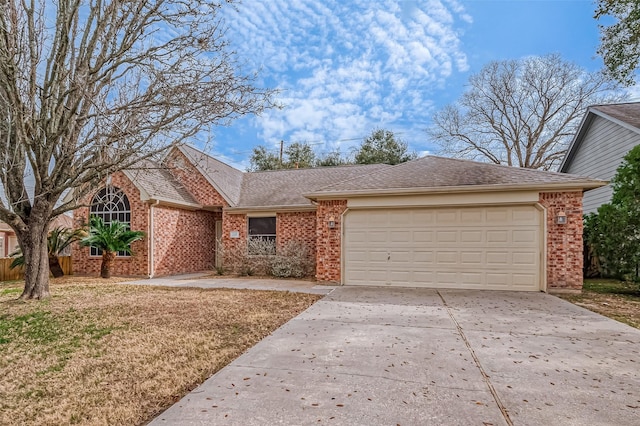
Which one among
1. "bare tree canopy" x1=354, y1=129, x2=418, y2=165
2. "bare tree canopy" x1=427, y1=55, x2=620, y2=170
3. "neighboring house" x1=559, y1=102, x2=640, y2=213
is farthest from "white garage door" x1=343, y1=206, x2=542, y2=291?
"bare tree canopy" x1=427, y1=55, x2=620, y2=170

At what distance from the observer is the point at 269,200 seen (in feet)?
44.8

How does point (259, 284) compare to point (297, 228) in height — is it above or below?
below

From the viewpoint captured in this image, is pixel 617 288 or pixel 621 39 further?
pixel 621 39

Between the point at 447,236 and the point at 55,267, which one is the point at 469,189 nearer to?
the point at 447,236

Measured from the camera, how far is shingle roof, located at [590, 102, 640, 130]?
40.6ft

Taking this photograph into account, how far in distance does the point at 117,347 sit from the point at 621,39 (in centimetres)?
1534

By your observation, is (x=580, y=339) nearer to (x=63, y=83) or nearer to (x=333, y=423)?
(x=333, y=423)

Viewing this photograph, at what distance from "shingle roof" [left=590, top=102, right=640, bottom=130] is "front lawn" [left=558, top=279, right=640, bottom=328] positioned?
5.97m

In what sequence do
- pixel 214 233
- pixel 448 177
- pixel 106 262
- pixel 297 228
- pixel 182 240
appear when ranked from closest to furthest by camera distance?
pixel 448 177, pixel 106 262, pixel 297 228, pixel 182 240, pixel 214 233

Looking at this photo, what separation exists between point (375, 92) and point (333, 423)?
46.5 ft

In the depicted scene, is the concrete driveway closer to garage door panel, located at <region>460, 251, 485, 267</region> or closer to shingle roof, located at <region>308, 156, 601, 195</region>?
garage door panel, located at <region>460, 251, 485, 267</region>

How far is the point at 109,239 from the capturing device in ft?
37.0

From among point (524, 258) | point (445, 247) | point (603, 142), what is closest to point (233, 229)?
point (445, 247)

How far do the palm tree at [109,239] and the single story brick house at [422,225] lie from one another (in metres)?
0.51
